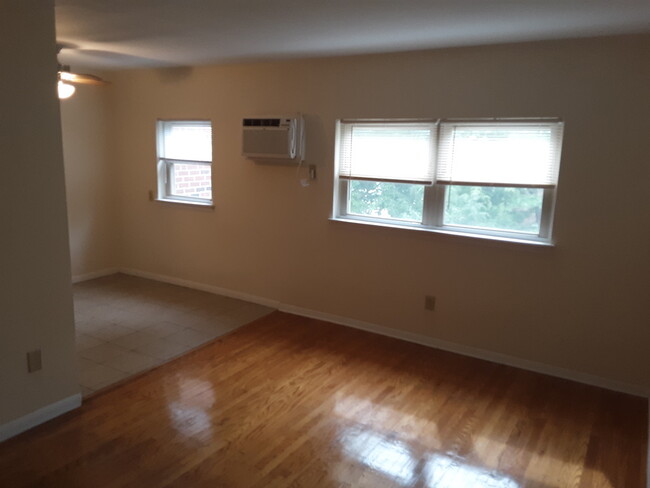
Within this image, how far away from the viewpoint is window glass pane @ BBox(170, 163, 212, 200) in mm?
5000

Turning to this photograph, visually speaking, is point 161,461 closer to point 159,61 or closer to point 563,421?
point 563,421

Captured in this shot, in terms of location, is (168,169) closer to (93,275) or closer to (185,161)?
(185,161)

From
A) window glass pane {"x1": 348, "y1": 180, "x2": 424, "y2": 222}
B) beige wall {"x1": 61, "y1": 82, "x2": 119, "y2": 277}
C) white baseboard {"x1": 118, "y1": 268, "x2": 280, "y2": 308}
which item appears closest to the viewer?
window glass pane {"x1": 348, "y1": 180, "x2": 424, "y2": 222}

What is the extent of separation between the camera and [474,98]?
11.3 feet

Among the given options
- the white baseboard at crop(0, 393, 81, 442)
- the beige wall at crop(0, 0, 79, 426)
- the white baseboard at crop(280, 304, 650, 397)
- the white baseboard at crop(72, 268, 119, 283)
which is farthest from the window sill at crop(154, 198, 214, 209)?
the white baseboard at crop(0, 393, 81, 442)

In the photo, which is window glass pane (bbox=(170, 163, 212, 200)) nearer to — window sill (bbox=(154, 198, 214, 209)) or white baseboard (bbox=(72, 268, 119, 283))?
window sill (bbox=(154, 198, 214, 209))

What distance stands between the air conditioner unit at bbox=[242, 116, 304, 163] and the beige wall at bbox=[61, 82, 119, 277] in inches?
79.0

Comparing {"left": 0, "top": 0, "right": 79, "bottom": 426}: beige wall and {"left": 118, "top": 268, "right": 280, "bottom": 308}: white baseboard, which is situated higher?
{"left": 0, "top": 0, "right": 79, "bottom": 426}: beige wall

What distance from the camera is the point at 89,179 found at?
5.29 metres

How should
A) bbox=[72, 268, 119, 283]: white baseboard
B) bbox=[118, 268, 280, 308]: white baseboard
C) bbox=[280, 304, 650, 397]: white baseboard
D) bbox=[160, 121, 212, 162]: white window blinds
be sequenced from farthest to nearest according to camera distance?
bbox=[72, 268, 119, 283]: white baseboard, bbox=[160, 121, 212, 162]: white window blinds, bbox=[118, 268, 280, 308]: white baseboard, bbox=[280, 304, 650, 397]: white baseboard

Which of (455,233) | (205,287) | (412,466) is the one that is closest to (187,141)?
(205,287)

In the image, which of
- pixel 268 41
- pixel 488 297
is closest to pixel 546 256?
pixel 488 297

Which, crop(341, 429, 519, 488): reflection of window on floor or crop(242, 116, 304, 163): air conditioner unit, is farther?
crop(242, 116, 304, 163): air conditioner unit

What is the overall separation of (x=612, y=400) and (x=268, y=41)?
330 centimetres
